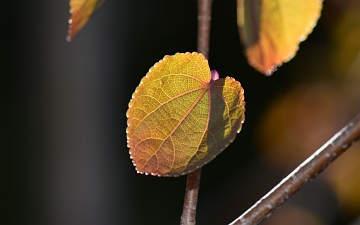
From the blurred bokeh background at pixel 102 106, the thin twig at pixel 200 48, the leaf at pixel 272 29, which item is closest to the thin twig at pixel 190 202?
the thin twig at pixel 200 48

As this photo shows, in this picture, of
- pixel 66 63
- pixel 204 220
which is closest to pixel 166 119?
pixel 204 220

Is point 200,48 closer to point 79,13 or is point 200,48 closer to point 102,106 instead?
point 79,13

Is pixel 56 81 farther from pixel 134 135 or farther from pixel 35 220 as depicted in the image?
pixel 134 135

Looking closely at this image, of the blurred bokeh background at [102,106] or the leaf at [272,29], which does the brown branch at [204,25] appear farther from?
the blurred bokeh background at [102,106]

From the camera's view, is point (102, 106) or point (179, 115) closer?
point (179, 115)

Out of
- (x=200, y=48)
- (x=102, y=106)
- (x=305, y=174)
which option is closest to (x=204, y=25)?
(x=200, y=48)
